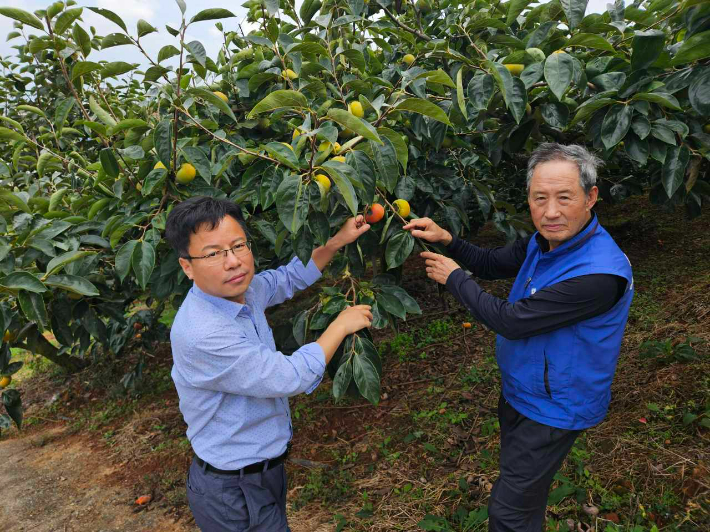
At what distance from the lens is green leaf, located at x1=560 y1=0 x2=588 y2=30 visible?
4.97ft

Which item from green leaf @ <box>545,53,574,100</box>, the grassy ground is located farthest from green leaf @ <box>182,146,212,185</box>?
the grassy ground

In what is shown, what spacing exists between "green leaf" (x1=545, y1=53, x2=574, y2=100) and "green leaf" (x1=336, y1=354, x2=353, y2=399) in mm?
1047

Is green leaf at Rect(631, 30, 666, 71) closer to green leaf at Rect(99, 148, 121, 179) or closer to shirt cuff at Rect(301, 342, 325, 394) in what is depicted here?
shirt cuff at Rect(301, 342, 325, 394)

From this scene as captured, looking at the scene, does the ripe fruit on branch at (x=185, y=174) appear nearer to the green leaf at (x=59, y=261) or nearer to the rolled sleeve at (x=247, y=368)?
the green leaf at (x=59, y=261)

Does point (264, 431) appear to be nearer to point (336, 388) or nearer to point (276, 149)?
point (336, 388)

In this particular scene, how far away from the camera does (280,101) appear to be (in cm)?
127

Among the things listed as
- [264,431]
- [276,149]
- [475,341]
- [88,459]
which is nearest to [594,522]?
[264,431]

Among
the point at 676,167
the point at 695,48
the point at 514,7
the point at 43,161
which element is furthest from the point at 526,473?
the point at 43,161

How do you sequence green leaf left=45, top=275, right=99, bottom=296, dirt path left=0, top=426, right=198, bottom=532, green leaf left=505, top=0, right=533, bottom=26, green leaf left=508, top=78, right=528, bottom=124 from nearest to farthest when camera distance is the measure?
green leaf left=508, top=78, right=528, bottom=124
green leaf left=45, top=275, right=99, bottom=296
green leaf left=505, top=0, right=533, bottom=26
dirt path left=0, top=426, right=198, bottom=532

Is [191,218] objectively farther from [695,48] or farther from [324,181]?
[695,48]

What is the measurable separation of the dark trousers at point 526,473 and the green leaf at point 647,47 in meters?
1.20

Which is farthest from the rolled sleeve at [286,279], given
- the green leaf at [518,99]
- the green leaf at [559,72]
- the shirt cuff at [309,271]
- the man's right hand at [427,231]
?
the green leaf at [559,72]

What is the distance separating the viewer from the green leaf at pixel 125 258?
5.20 feet

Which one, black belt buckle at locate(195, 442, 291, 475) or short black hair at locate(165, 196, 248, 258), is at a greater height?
short black hair at locate(165, 196, 248, 258)
